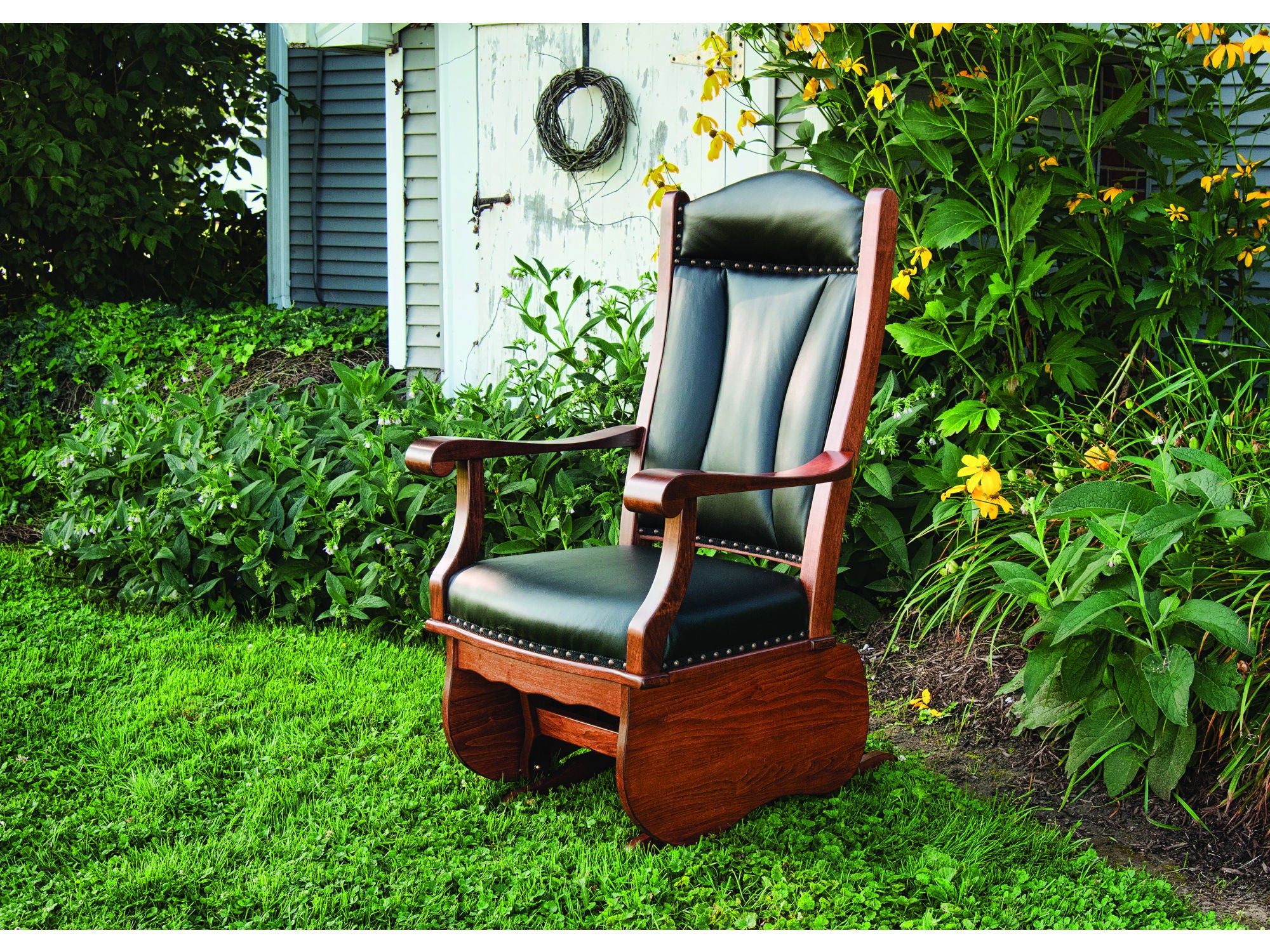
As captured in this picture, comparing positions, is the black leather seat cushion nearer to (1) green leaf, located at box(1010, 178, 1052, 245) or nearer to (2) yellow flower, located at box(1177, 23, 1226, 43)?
(1) green leaf, located at box(1010, 178, 1052, 245)

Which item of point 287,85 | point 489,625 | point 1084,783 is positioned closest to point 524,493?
point 489,625

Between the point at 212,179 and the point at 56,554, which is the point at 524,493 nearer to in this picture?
the point at 56,554

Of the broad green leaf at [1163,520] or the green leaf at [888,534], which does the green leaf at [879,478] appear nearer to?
the green leaf at [888,534]

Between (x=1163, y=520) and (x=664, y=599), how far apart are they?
983 millimetres

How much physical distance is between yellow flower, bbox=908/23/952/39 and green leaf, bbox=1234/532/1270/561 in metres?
1.46

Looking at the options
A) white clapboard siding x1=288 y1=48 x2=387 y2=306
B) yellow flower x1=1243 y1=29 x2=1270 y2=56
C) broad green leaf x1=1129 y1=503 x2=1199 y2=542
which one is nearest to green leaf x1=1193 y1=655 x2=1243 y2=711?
broad green leaf x1=1129 y1=503 x2=1199 y2=542

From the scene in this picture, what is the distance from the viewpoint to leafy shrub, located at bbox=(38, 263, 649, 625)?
122 inches

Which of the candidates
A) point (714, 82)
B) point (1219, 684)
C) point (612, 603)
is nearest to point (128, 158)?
point (714, 82)

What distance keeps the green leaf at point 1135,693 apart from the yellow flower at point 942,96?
1.55 meters

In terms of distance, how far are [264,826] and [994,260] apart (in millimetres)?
2189

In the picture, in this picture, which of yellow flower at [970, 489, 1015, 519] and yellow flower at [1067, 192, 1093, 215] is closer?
yellow flower at [970, 489, 1015, 519]

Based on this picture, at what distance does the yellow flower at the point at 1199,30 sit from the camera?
2645 mm

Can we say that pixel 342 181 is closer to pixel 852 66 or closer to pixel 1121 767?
pixel 852 66

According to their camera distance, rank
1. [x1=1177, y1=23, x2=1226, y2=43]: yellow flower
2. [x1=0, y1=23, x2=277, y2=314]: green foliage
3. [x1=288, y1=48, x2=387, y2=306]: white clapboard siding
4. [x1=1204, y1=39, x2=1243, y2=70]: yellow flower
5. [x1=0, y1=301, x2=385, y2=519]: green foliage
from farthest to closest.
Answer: [x1=288, y1=48, x2=387, y2=306]: white clapboard siding → [x1=0, y1=23, x2=277, y2=314]: green foliage → [x1=0, y1=301, x2=385, y2=519]: green foliage → [x1=1177, y1=23, x2=1226, y2=43]: yellow flower → [x1=1204, y1=39, x2=1243, y2=70]: yellow flower
